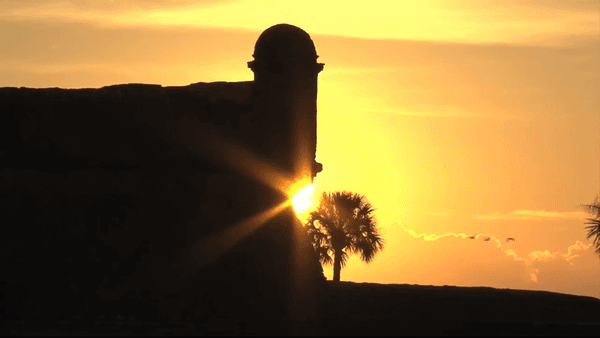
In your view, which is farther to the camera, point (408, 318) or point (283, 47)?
point (283, 47)

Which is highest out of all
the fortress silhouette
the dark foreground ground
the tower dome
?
the tower dome

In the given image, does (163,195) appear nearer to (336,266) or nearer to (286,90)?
(286,90)

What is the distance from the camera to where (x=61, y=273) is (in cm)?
2191

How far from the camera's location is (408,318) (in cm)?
1786

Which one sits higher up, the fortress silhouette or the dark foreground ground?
the fortress silhouette

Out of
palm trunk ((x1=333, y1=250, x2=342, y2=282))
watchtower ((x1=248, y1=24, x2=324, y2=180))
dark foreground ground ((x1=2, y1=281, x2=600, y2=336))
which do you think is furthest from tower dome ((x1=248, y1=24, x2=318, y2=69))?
palm trunk ((x1=333, y1=250, x2=342, y2=282))

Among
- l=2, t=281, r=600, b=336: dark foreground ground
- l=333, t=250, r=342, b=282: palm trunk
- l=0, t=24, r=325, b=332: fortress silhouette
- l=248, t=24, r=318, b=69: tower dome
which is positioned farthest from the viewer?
l=333, t=250, r=342, b=282: palm trunk

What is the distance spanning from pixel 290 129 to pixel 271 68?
4.89ft

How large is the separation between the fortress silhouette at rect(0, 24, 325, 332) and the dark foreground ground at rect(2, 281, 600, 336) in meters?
1.87

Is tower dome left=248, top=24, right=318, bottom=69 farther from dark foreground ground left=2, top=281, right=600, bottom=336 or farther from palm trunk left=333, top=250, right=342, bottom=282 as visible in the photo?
palm trunk left=333, top=250, right=342, bottom=282

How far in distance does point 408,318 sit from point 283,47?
24.9ft

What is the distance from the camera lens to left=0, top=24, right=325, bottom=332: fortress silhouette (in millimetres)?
21312

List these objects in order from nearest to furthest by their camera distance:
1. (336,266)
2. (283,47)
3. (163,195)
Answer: (283,47)
(163,195)
(336,266)

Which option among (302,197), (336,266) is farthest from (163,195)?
(336,266)
